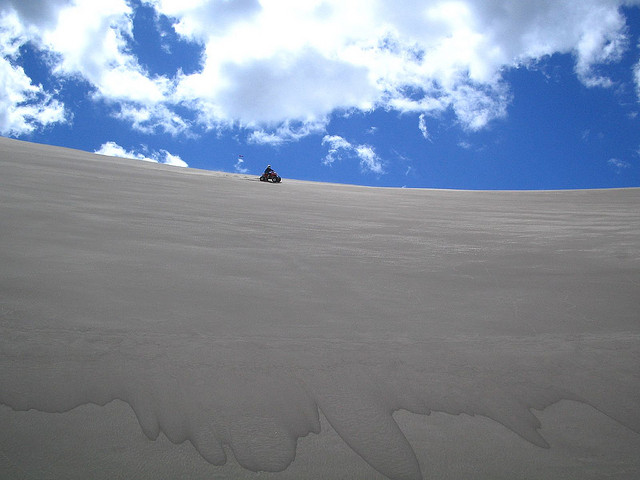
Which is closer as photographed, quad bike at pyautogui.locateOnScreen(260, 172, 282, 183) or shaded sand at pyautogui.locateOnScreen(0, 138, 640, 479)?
shaded sand at pyautogui.locateOnScreen(0, 138, 640, 479)

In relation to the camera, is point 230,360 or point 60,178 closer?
point 230,360

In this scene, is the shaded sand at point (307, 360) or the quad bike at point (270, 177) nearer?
the shaded sand at point (307, 360)

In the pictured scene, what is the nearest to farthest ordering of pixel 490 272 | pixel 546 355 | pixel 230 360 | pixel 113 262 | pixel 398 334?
pixel 230 360 → pixel 546 355 → pixel 398 334 → pixel 113 262 → pixel 490 272

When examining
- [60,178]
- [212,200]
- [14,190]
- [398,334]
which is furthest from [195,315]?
[60,178]

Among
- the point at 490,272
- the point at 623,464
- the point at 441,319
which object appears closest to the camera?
the point at 623,464

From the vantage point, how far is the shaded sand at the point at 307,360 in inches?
54.2

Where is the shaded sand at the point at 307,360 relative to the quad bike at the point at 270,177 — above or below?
below

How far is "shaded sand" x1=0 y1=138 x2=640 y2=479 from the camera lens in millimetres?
1378

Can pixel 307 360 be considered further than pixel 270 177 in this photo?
No

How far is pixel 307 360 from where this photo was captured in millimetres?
1891

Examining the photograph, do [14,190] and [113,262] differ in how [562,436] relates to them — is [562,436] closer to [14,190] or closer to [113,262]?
[113,262]

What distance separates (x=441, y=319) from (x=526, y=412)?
0.78 meters

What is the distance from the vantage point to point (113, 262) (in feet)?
9.64

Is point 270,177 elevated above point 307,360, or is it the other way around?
point 270,177
